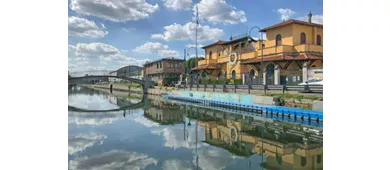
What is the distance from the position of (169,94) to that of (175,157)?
720 inches

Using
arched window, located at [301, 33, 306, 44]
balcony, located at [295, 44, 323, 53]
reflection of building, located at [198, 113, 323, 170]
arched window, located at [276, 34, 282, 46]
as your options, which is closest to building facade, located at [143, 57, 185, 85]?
arched window, located at [276, 34, 282, 46]

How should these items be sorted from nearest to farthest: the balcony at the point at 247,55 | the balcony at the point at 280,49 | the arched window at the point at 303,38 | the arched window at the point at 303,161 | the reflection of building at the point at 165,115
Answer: the arched window at the point at 303,161, the reflection of building at the point at 165,115, the balcony at the point at 280,49, the arched window at the point at 303,38, the balcony at the point at 247,55

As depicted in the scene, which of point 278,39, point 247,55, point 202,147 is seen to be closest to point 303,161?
point 202,147

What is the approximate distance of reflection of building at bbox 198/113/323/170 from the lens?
5.21 meters

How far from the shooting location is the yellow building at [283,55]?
49.7 ft

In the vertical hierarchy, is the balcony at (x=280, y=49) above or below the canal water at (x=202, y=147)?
above

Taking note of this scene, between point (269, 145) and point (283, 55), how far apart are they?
10912mm

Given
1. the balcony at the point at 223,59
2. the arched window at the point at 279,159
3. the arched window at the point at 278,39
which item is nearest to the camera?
the arched window at the point at 279,159

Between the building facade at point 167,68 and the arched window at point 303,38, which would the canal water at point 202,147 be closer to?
the arched window at point 303,38

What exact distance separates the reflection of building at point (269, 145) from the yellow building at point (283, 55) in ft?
19.3

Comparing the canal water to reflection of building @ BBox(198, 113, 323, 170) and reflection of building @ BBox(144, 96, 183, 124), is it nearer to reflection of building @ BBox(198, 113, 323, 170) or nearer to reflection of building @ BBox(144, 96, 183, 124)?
reflection of building @ BBox(198, 113, 323, 170)

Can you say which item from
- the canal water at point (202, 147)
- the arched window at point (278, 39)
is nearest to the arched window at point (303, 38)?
the arched window at point (278, 39)

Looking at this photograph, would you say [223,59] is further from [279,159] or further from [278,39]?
[279,159]

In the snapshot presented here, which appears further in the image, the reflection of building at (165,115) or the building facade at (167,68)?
the building facade at (167,68)
